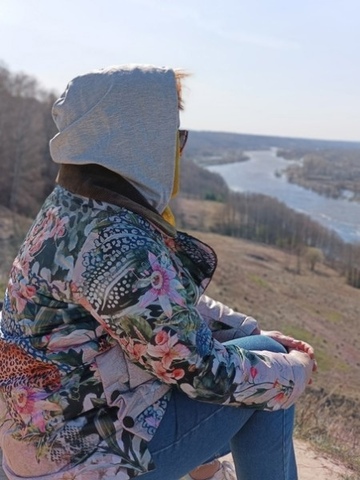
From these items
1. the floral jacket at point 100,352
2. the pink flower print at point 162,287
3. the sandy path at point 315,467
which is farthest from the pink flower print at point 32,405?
the sandy path at point 315,467

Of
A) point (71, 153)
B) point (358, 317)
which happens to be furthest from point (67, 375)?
point (358, 317)

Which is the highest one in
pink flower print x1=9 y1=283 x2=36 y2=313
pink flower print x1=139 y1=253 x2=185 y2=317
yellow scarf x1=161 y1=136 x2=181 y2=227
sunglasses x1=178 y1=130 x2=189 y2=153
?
sunglasses x1=178 y1=130 x2=189 y2=153

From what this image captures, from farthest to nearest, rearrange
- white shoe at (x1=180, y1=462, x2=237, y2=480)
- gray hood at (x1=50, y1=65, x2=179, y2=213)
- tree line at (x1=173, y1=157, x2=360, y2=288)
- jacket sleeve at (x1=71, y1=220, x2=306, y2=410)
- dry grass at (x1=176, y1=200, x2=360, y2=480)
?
tree line at (x1=173, y1=157, x2=360, y2=288)
dry grass at (x1=176, y1=200, x2=360, y2=480)
white shoe at (x1=180, y1=462, x2=237, y2=480)
gray hood at (x1=50, y1=65, x2=179, y2=213)
jacket sleeve at (x1=71, y1=220, x2=306, y2=410)

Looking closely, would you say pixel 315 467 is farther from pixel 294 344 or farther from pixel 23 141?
pixel 23 141

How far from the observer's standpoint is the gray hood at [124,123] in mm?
1534

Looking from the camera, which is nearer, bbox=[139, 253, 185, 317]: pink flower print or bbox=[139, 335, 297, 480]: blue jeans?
bbox=[139, 253, 185, 317]: pink flower print

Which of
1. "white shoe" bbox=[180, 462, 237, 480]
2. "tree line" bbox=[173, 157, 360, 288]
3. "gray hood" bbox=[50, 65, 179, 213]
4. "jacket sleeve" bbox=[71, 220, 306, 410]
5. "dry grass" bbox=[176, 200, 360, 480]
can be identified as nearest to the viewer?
"jacket sleeve" bbox=[71, 220, 306, 410]

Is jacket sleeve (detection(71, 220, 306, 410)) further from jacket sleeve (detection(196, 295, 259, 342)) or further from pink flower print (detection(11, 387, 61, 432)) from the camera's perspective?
jacket sleeve (detection(196, 295, 259, 342))

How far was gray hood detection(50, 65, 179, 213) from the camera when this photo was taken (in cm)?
153

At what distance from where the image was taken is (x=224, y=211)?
71.2 meters

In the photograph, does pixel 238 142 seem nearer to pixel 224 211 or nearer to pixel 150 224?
pixel 224 211

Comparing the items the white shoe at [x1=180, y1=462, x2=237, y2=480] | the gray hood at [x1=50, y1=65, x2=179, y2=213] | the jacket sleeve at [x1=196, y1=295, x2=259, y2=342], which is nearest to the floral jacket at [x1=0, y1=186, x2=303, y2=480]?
the gray hood at [x1=50, y1=65, x2=179, y2=213]

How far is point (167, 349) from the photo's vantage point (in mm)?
1454

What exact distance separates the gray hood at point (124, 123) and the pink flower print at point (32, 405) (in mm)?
570
